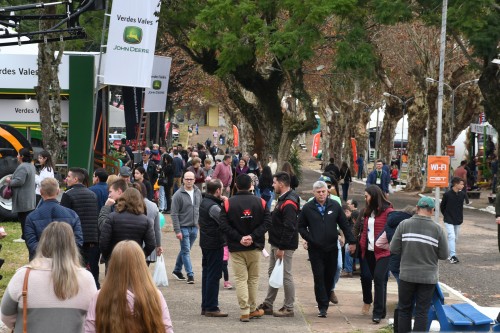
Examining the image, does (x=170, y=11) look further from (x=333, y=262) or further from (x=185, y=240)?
(x=333, y=262)

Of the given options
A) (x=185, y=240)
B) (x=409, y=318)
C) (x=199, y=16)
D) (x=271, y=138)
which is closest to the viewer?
(x=409, y=318)

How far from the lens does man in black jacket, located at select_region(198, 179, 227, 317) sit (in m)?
11.9

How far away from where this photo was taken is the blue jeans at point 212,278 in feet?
39.1

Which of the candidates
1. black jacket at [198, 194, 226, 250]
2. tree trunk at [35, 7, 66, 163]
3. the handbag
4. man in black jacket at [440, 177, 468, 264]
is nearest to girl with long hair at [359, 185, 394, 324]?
black jacket at [198, 194, 226, 250]

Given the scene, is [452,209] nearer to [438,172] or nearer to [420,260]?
[438,172]

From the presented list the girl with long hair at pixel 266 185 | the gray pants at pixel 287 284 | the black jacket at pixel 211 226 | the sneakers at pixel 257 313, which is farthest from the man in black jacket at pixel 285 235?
the girl with long hair at pixel 266 185

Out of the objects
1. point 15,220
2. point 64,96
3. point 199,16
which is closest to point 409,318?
point 15,220

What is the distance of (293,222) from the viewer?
1191 cm

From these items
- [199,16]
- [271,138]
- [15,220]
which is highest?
[199,16]

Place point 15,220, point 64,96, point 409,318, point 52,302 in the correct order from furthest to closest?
point 64,96
point 15,220
point 409,318
point 52,302

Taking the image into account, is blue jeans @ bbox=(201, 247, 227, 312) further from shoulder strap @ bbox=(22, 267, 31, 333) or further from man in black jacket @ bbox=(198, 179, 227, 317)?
shoulder strap @ bbox=(22, 267, 31, 333)

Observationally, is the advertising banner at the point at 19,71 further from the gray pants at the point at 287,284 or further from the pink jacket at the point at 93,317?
the pink jacket at the point at 93,317

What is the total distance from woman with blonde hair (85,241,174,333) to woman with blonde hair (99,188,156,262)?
4459mm

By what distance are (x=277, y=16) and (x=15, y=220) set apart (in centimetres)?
1484
